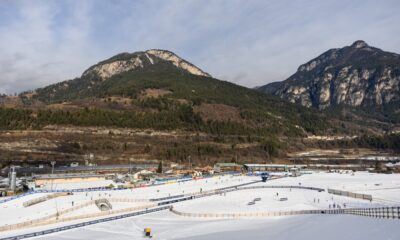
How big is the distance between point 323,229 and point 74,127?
126443 millimetres

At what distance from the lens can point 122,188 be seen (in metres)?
78.6

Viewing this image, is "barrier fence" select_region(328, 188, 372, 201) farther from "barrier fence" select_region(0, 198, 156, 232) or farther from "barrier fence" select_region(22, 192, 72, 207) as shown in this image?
"barrier fence" select_region(22, 192, 72, 207)

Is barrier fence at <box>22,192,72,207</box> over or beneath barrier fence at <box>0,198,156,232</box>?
over

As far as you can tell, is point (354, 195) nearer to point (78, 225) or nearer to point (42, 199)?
point (78, 225)

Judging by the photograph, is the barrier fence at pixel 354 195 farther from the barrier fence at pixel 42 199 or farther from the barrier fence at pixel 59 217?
the barrier fence at pixel 42 199

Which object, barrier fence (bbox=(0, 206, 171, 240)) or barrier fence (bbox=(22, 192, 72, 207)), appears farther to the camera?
barrier fence (bbox=(22, 192, 72, 207))

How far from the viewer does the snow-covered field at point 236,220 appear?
100 ft

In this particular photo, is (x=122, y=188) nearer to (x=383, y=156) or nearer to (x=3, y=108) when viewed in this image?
(x=3, y=108)

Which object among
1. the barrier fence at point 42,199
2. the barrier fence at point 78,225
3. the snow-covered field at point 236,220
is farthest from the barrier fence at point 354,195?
the barrier fence at point 42,199

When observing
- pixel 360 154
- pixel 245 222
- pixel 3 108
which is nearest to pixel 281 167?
pixel 360 154

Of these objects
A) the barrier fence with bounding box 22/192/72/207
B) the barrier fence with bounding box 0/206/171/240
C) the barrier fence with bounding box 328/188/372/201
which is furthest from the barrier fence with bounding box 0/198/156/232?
the barrier fence with bounding box 328/188/372/201

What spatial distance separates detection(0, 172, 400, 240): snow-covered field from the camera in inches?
1204

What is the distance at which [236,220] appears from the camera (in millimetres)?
44000

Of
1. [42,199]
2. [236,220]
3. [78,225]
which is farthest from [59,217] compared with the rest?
[236,220]
